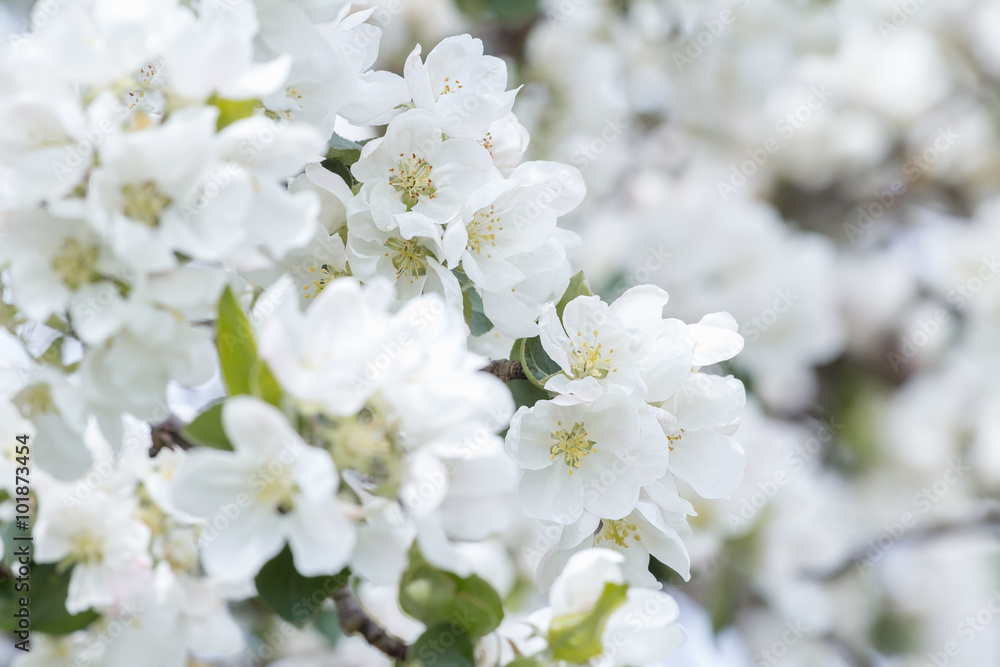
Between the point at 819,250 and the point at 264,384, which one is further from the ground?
the point at 264,384

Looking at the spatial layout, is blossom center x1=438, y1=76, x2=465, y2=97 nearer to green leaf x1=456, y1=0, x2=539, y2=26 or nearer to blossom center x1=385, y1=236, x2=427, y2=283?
blossom center x1=385, y1=236, x2=427, y2=283

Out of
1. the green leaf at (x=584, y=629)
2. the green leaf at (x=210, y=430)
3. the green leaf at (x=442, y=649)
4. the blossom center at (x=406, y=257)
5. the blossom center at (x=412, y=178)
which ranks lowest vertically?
the green leaf at (x=442, y=649)

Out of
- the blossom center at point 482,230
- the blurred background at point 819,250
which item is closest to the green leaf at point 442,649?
the blossom center at point 482,230

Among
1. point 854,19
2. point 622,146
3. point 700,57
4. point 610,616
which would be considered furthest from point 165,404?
point 854,19

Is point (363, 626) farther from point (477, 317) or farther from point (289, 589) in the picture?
point (477, 317)

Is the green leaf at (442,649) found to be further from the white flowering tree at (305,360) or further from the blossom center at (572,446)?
the blossom center at (572,446)

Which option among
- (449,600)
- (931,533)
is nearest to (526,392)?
(449,600)

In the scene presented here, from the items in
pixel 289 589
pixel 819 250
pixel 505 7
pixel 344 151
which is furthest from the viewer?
pixel 819 250

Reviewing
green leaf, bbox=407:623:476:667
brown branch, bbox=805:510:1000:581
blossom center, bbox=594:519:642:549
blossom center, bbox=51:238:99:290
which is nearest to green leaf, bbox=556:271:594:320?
blossom center, bbox=594:519:642:549
